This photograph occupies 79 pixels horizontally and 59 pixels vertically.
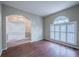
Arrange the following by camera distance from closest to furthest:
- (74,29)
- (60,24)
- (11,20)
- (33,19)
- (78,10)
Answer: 1. (78,10)
2. (74,29)
3. (60,24)
4. (33,19)
5. (11,20)

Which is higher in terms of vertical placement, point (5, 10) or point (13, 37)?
point (5, 10)

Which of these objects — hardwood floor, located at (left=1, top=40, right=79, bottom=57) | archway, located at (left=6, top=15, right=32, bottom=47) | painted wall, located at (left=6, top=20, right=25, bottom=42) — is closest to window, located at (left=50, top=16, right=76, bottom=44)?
hardwood floor, located at (left=1, top=40, right=79, bottom=57)

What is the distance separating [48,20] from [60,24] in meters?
1.35

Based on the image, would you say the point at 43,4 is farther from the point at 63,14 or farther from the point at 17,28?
the point at 17,28

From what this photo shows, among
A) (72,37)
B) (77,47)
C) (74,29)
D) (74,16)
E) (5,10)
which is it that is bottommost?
(77,47)

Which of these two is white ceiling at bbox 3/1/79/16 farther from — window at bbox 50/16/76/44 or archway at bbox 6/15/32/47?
archway at bbox 6/15/32/47

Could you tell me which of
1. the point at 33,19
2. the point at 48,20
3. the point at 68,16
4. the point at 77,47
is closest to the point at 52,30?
the point at 48,20

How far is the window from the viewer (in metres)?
4.83

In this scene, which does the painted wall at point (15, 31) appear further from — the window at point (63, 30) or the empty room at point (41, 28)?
the window at point (63, 30)

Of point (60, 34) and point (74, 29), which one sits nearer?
point (74, 29)

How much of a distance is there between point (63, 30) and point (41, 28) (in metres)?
2.12

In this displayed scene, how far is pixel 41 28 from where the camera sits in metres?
7.32

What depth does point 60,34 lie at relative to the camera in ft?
19.4

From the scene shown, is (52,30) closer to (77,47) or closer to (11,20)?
(77,47)
